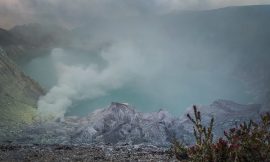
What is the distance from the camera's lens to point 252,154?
1830 centimetres

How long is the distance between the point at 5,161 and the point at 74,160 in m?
10.7

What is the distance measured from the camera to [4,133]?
191 metres

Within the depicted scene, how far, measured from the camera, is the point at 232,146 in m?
17.1

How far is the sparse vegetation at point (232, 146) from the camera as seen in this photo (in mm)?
17136

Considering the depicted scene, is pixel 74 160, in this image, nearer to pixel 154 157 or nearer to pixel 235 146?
pixel 154 157

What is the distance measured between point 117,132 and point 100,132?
8.33 metres

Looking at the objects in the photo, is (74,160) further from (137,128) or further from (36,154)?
(137,128)

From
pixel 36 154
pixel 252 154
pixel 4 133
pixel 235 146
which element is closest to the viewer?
pixel 235 146

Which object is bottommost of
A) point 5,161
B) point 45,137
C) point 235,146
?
point 235,146

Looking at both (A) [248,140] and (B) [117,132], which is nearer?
(A) [248,140]

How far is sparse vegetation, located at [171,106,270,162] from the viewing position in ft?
56.2

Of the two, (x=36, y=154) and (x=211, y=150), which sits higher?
(x=36, y=154)

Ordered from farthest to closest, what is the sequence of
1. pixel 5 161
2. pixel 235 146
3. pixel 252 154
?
pixel 5 161
pixel 252 154
pixel 235 146

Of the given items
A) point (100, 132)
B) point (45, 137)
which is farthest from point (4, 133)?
point (100, 132)
